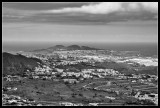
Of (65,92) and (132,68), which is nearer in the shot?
(65,92)

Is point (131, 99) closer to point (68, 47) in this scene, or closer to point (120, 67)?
point (120, 67)

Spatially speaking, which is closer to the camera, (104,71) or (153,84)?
(153,84)

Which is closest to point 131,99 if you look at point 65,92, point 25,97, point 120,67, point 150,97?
point 150,97

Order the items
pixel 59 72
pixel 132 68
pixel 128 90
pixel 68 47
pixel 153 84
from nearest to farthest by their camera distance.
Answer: pixel 128 90 < pixel 153 84 < pixel 59 72 < pixel 132 68 < pixel 68 47

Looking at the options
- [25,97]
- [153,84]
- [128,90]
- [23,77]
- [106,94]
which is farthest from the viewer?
[23,77]

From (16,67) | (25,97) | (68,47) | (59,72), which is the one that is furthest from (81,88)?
(68,47)

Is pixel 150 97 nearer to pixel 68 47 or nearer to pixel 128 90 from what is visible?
pixel 128 90
